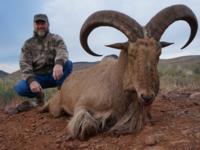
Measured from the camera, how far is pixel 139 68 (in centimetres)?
672

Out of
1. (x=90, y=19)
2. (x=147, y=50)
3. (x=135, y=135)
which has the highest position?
(x=90, y=19)

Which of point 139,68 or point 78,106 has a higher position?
point 139,68

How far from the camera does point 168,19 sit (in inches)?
289

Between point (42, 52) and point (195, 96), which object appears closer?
point (195, 96)

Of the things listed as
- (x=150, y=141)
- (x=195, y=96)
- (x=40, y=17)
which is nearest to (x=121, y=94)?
(x=150, y=141)

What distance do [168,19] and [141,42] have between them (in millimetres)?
676

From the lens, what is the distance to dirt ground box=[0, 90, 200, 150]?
21.3 ft

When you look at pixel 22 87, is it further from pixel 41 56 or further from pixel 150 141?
pixel 150 141

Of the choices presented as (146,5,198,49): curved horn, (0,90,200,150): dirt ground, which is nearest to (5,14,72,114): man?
(0,90,200,150): dirt ground

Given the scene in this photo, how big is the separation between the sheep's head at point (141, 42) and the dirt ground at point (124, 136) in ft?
1.70

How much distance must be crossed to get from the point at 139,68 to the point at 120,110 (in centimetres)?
85

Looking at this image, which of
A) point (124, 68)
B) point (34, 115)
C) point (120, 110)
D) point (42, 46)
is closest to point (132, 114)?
point (120, 110)

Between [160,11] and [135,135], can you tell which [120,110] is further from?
[160,11]

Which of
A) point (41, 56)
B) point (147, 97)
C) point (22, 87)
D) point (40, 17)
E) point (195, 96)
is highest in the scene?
point (40, 17)
